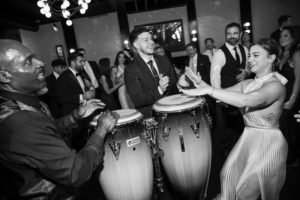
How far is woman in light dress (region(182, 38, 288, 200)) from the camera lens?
168cm

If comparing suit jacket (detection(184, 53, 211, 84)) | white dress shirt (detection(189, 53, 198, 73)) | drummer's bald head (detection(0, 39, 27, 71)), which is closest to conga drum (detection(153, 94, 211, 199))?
drummer's bald head (detection(0, 39, 27, 71))

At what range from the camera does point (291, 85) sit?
3.00 m

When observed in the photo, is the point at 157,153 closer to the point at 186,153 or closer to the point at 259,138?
the point at 186,153

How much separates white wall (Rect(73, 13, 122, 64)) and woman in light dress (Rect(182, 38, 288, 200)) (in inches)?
310

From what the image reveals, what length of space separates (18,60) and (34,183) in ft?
2.20

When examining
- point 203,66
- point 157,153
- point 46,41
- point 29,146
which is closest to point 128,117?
point 157,153

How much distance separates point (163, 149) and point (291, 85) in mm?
2063

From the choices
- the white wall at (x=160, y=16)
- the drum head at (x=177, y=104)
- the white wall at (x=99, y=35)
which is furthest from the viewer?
the white wall at (x=99, y=35)

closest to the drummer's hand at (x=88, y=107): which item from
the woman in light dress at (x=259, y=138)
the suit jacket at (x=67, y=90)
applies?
the woman in light dress at (x=259, y=138)

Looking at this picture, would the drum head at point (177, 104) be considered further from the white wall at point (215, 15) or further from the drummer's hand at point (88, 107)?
the white wall at point (215, 15)

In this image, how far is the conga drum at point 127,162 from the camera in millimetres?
1846

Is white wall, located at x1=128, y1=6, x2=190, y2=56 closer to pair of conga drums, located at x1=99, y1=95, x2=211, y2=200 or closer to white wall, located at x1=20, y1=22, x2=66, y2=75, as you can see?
white wall, located at x1=20, y1=22, x2=66, y2=75

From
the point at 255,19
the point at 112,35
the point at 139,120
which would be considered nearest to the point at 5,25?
the point at 112,35

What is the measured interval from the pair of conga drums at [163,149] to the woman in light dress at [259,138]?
11.8 inches
